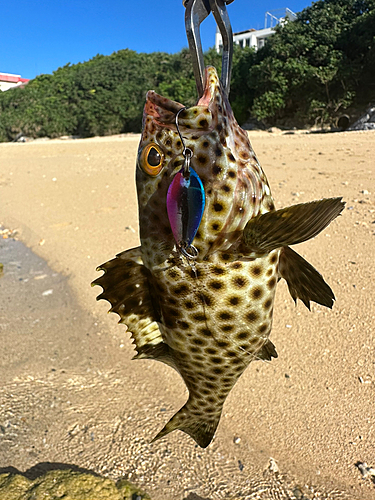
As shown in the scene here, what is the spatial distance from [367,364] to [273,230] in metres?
3.57

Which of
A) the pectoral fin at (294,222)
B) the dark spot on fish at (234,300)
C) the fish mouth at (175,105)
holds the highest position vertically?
the fish mouth at (175,105)

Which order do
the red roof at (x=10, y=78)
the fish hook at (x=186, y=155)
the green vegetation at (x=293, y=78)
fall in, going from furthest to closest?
the red roof at (x=10, y=78) < the green vegetation at (x=293, y=78) < the fish hook at (x=186, y=155)

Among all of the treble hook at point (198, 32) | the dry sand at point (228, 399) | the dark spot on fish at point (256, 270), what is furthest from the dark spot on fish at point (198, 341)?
the dry sand at point (228, 399)

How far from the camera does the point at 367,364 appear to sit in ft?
14.2

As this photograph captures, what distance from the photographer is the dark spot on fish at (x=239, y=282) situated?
5.39 ft

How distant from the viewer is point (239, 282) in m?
1.65

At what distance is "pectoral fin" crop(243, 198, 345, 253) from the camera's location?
51.6 inches

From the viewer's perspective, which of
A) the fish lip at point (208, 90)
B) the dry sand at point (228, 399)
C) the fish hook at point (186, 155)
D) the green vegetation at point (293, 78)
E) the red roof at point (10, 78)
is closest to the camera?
the fish hook at point (186, 155)

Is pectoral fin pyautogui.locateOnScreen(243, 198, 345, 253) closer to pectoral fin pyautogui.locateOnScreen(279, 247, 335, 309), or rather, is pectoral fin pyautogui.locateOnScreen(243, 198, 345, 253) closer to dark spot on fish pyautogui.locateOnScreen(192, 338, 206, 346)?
pectoral fin pyautogui.locateOnScreen(279, 247, 335, 309)

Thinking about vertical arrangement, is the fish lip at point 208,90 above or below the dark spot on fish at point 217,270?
above

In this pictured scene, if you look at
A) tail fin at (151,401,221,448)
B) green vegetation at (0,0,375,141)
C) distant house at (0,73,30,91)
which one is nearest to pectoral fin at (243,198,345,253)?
tail fin at (151,401,221,448)

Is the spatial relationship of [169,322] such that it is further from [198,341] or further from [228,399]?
[228,399]

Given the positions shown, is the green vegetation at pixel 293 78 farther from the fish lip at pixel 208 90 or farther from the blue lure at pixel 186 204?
the blue lure at pixel 186 204

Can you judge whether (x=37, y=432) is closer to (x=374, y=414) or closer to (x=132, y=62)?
(x=374, y=414)
